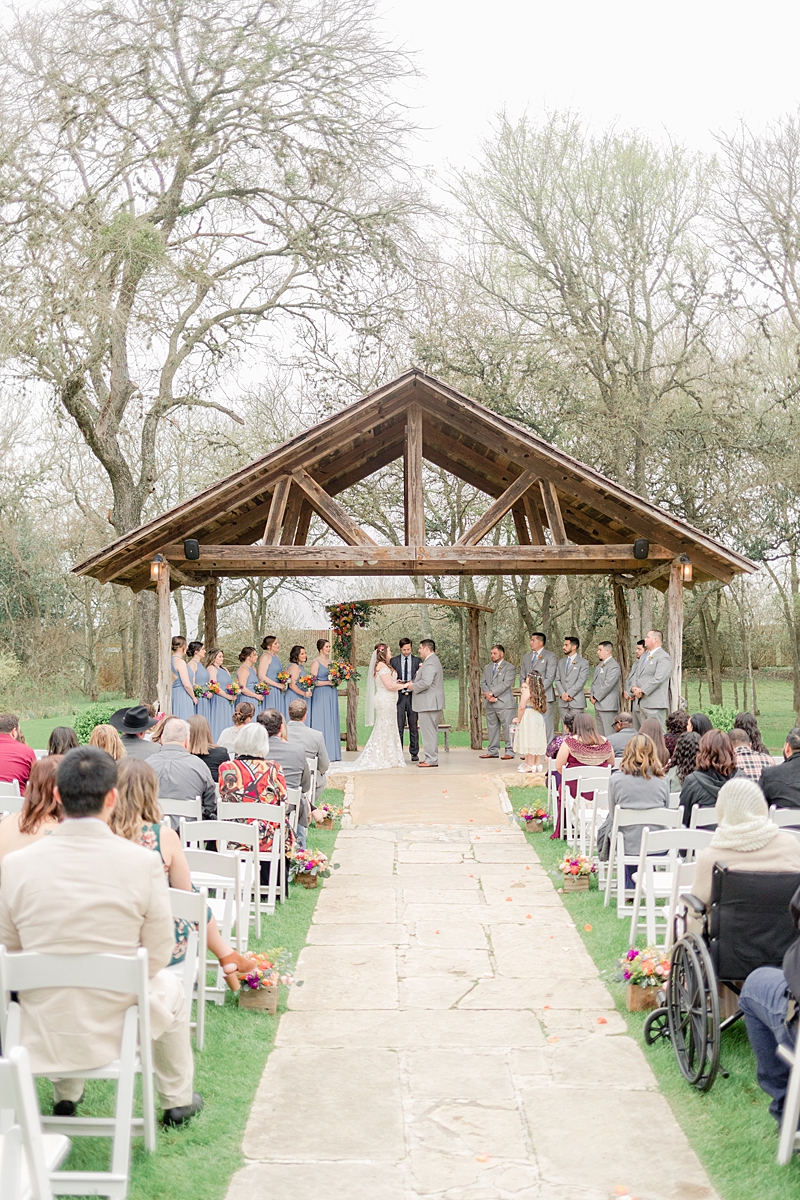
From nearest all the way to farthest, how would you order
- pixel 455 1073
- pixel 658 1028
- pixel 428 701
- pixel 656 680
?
1. pixel 455 1073
2. pixel 658 1028
3. pixel 656 680
4. pixel 428 701

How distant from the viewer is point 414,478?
13414 mm

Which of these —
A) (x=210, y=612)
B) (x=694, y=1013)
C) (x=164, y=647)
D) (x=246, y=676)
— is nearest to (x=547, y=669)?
(x=246, y=676)

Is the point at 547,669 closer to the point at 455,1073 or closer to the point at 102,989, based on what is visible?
the point at 455,1073

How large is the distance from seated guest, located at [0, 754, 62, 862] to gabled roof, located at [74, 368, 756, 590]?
8.04 meters

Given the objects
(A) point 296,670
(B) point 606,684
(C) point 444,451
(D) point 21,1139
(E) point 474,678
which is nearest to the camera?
(D) point 21,1139

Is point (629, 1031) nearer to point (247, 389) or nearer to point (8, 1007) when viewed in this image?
point (8, 1007)

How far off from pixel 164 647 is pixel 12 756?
195 inches

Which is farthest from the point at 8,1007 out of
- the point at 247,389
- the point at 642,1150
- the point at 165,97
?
the point at 247,389

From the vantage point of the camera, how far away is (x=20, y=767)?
880 centimetres

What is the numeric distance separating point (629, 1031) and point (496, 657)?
11.9 meters

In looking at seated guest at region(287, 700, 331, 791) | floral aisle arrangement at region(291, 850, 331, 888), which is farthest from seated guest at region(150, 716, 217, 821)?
seated guest at region(287, 700, 331, 791)

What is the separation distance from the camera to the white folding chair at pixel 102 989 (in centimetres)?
377

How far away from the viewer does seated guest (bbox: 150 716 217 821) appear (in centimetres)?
741

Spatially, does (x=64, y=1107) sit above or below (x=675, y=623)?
below
